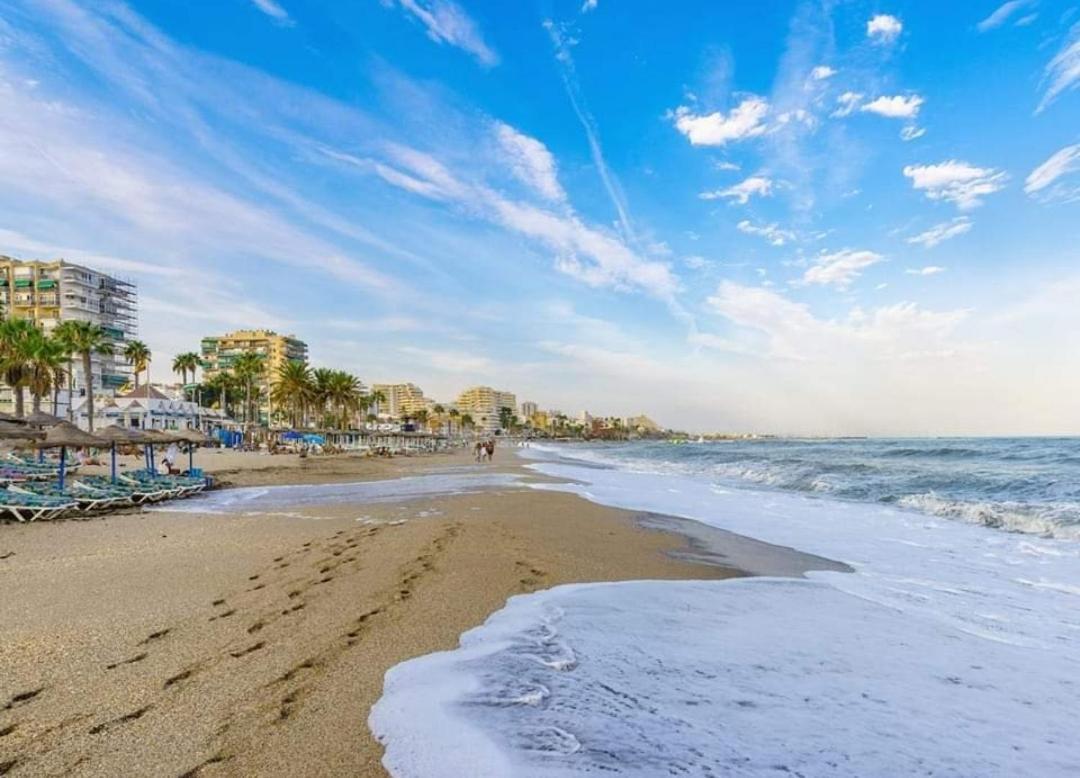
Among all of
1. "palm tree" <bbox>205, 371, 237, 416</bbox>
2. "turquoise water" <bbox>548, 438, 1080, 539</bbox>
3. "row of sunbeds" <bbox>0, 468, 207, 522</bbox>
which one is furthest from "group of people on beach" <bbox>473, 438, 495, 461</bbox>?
"palm tree" <bbox>205, 371, 237, 416</bbox>

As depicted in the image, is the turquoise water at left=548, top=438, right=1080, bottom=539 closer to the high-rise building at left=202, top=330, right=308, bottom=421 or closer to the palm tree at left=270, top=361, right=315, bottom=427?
the palm tree at left=270, top=361, right=315, bottom=427

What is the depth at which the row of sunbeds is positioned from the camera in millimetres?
13578

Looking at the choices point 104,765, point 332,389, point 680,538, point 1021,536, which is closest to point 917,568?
point 680,538

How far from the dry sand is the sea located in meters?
0.44

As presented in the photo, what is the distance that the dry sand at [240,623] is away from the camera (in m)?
3.21

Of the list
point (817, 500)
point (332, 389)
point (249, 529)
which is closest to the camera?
point (249, 529)

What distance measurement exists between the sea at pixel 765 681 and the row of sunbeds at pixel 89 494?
523 inches

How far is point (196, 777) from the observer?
2.88 metres

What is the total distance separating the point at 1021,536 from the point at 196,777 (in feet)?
48.6

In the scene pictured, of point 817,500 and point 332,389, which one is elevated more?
point 332,389

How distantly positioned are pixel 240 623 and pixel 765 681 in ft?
14.7

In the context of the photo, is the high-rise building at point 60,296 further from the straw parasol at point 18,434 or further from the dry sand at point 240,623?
the dry sand at point 240,623

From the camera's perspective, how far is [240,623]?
17.8 ft

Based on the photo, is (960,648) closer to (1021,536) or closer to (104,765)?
(104,765)
